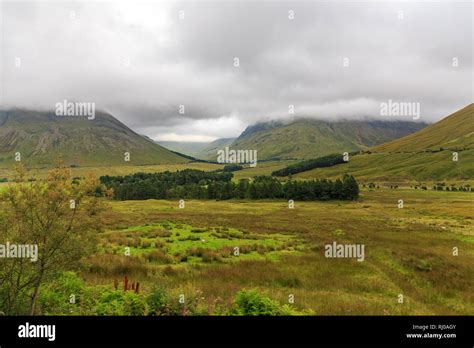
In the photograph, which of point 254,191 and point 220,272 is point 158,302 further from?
point 254,191

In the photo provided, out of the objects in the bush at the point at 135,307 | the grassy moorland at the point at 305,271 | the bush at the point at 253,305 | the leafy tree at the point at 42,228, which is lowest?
the grassy moorland at the point at 305,271

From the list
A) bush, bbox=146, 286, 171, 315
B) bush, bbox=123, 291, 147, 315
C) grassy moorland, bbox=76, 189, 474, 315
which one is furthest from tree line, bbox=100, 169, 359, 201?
bush, bbox=123, 291, 147, 315

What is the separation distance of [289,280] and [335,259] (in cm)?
759

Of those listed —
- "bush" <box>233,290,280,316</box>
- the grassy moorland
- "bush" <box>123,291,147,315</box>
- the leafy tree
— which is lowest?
the grassy moorland

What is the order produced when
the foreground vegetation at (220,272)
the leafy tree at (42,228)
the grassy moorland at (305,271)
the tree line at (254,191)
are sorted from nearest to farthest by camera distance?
the leafy tree at (42,228), the foreground vegetation at (220,272), the grassy moorland at (305,271), the tree line at (254,191)

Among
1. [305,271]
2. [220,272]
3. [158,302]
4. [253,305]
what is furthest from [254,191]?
[158,302]

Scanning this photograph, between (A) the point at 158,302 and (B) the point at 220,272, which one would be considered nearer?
(A) the point at 158,302

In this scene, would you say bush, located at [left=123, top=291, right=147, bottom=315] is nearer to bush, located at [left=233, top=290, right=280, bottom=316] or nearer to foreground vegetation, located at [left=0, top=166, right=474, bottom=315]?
foreground vegetation, located at [left=0, top=166, right=474, bottom=315]

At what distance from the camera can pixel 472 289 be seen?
18.5 meters

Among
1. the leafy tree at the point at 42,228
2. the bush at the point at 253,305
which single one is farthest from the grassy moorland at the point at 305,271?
the leafy tree at the point at 42,228

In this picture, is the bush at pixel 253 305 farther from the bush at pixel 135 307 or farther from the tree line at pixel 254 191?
the tree line at pixel 254 191

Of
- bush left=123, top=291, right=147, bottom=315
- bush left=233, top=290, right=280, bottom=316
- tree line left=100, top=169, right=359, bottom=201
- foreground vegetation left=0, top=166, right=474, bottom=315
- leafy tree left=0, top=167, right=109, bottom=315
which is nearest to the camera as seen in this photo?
leafy tree left=0, top=167, right=109, bottom=315
